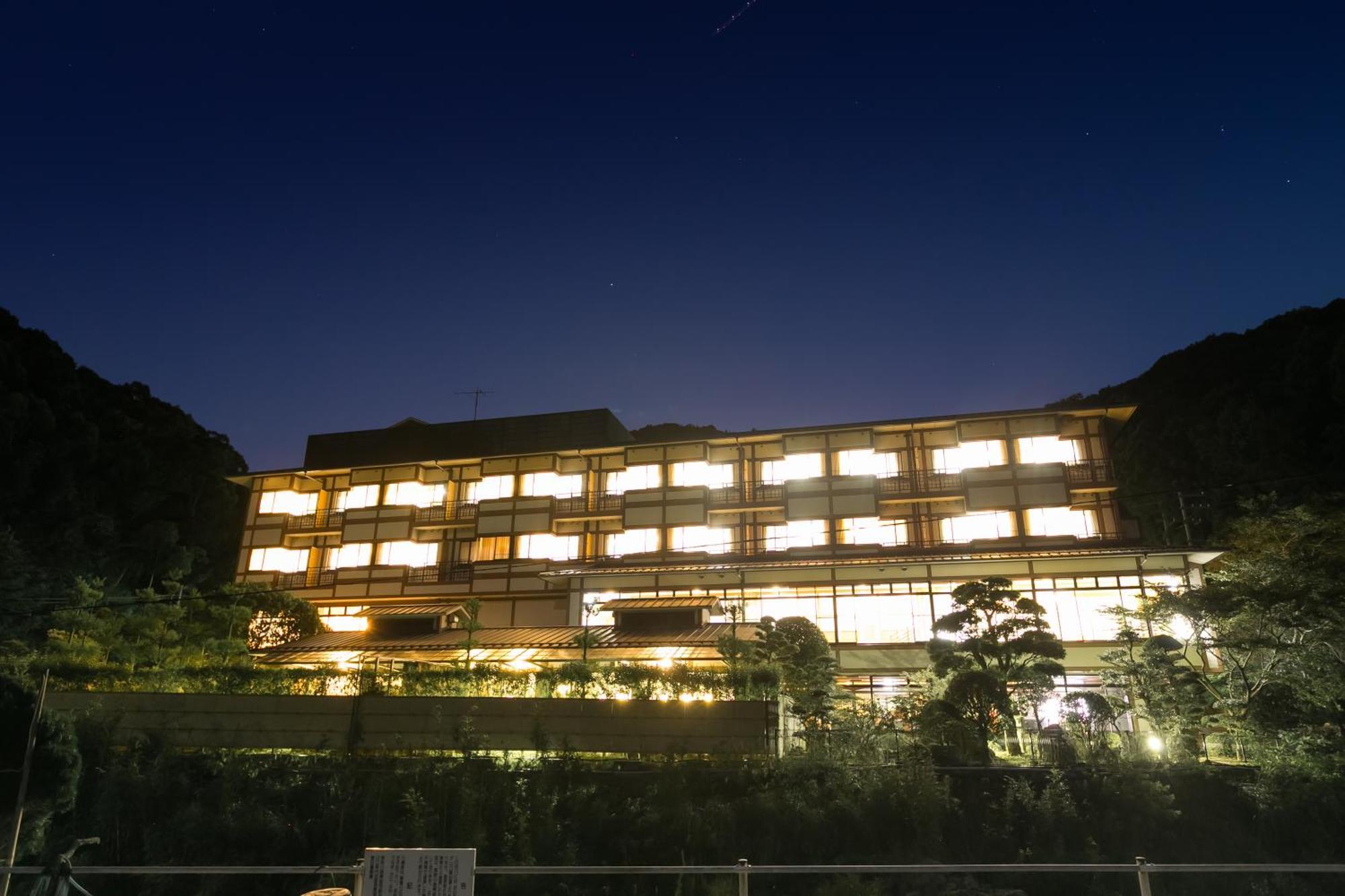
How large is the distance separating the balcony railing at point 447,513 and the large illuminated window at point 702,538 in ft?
25.2

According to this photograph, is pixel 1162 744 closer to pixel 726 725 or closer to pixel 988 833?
pixel 988 833

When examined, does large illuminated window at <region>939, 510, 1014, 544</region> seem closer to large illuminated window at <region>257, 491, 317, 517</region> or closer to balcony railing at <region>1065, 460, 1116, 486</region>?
balcony railing at <region>1065, 460, 1116, 486</region>

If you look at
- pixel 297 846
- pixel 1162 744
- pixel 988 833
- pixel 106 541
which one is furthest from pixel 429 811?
pixel 106 541

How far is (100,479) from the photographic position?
1154 inches

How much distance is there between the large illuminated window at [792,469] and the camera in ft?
95.2

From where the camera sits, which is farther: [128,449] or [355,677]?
[128,449]

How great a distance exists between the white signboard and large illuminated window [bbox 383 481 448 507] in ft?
89.8

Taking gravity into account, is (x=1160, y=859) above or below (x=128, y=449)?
below

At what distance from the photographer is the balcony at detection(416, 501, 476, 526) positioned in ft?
103

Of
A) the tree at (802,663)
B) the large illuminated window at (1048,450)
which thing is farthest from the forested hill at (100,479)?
the large illuminated window at (1048,450)

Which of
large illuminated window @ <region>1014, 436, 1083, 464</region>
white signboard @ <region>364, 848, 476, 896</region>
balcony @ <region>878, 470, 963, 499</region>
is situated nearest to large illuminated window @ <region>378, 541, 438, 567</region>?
balcony @ <region>878, 470, 963, 499</region>

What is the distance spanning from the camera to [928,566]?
22781 millimetres

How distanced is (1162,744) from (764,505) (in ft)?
50.8

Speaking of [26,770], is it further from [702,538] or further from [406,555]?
[406,555]
